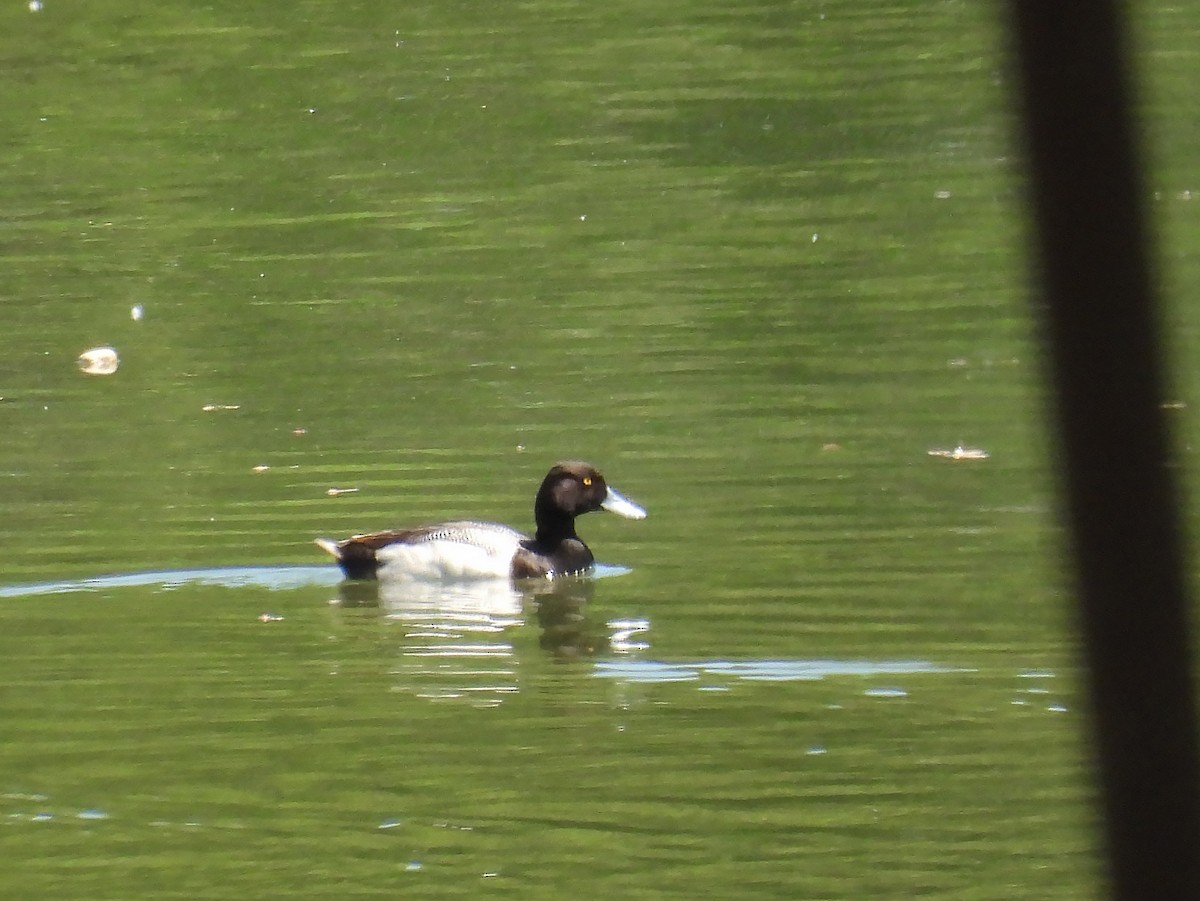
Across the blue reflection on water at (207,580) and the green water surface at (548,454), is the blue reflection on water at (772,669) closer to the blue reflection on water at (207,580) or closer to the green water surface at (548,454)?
the green water surface at (548,454)

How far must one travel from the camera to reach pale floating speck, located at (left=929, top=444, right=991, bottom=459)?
36.2 feet

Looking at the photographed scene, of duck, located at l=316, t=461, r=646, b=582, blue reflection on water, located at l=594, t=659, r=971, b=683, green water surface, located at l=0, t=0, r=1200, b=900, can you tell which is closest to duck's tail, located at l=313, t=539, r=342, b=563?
duck, located at l=316, t=461, r=646, b=582

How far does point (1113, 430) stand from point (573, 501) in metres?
8.90

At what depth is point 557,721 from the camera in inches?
300

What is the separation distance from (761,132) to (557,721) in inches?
493

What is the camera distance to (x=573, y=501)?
10672 millimetres

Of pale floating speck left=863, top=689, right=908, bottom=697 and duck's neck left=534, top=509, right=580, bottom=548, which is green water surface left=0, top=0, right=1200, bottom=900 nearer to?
→ pale floating speck left=863, top=689, right=908, bottom=697

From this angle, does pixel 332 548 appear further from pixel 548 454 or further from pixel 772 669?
pixel 772 669

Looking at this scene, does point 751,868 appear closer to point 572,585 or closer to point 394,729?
point 394,729

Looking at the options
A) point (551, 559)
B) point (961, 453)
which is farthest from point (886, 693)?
point (961, 453)

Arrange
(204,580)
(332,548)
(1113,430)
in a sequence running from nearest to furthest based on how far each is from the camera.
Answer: (1113,430) < (204,580) < (332,548)

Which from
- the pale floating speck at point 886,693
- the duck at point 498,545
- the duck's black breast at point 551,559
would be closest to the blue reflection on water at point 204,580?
the duck at point 498,545

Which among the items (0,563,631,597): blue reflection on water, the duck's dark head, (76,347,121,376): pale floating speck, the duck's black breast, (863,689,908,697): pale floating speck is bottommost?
(863,689,908,697): pale floating speck

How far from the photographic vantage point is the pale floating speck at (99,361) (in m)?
14.0
